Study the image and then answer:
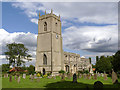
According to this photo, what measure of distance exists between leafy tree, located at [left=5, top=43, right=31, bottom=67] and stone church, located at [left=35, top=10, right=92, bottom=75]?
7147mm

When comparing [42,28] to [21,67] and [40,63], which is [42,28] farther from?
[21,67]

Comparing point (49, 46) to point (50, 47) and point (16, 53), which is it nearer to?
point (50, 47)

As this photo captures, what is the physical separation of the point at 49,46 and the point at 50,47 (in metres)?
0.57

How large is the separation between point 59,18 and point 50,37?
9.84 metres

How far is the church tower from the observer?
4019 centimetres

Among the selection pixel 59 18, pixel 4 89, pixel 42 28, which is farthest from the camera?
pixel 59 18

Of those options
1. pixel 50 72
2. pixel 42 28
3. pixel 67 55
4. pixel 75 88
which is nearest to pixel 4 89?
pixel 75 88

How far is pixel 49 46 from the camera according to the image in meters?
41.1

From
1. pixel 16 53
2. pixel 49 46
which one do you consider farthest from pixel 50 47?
pixel 16 53

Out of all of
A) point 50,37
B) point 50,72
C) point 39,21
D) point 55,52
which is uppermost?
point 39,21

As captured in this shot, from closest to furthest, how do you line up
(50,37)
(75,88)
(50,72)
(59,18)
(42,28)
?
1. (75,88)
2. (50,72)
3. (50,37)
4. (42,28)
5. (59,18)

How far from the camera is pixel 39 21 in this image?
45.6m

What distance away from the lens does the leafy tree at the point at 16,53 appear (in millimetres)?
45344

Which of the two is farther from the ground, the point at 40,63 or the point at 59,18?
the point at 59,18
